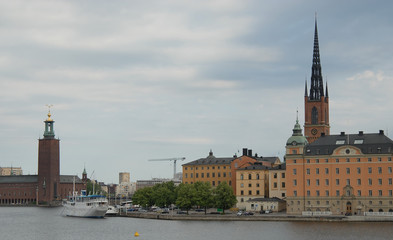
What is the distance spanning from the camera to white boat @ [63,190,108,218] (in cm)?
14075

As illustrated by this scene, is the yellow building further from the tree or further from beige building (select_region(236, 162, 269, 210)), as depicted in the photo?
the tree

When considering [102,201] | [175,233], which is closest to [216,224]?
[175,233]

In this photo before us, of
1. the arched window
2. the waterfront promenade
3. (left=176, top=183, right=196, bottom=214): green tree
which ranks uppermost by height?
the arched window

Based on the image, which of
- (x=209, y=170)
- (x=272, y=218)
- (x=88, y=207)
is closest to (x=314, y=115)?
(x=209, y=170)

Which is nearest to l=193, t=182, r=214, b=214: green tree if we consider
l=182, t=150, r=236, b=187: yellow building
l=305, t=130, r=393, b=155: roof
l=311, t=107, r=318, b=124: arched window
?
l=305, t=130, r=393, b=155: roof

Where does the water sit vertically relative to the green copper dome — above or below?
below

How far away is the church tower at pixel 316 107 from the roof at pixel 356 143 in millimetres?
47716

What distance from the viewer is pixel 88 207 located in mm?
144375

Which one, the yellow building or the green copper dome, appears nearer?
the green copper dome

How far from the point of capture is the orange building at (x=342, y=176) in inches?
4466

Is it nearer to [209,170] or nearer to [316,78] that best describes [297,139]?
[209,170]

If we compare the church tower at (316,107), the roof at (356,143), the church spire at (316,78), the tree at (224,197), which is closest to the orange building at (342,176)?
the roof at (356,143)

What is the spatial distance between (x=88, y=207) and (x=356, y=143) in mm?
58700

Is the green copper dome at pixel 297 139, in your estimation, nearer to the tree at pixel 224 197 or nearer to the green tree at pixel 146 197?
the tree at pixel 224 197
